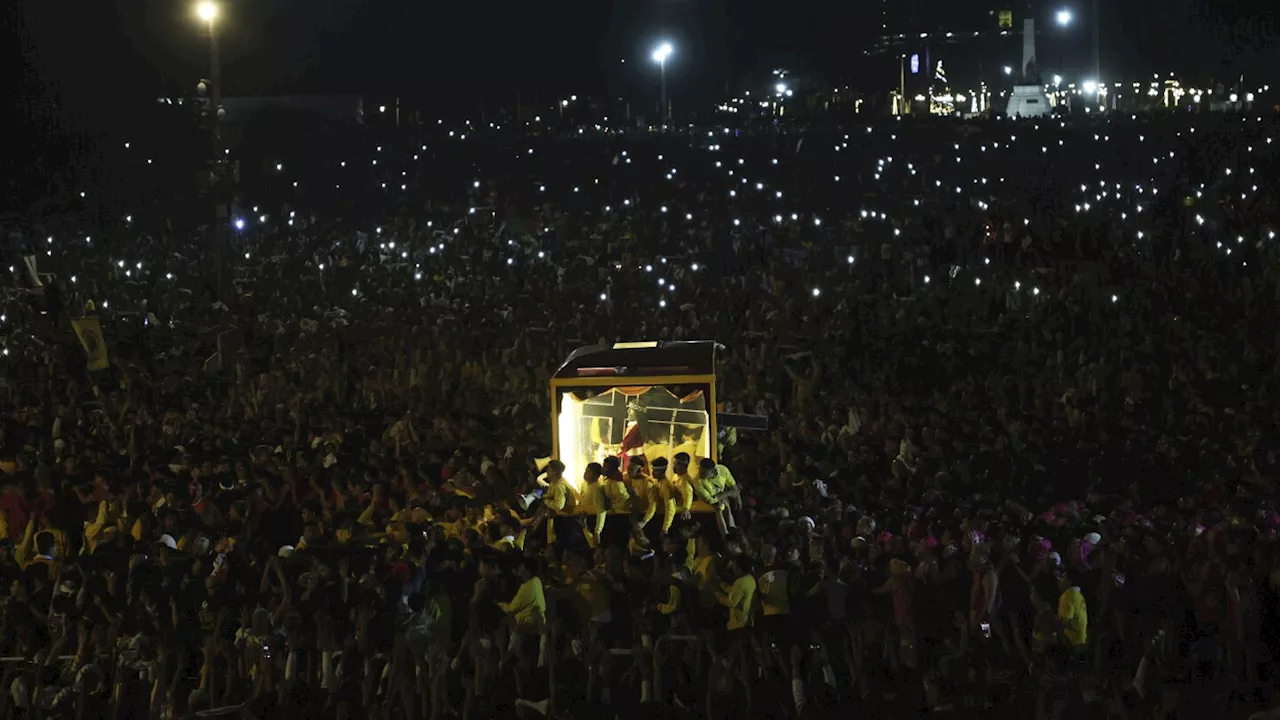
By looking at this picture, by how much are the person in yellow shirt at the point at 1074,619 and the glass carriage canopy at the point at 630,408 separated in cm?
423

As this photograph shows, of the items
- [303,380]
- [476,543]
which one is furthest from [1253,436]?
[303,380]

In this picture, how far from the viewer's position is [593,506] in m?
11.9

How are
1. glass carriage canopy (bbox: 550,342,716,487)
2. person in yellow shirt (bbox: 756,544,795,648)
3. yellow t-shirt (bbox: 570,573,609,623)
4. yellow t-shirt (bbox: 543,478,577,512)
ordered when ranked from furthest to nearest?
glass carriage canopy (bbox: 550,342,716,487), yellow t-shirt (bbox: 543,478,577,512), yellow t-shirt (bbox: 570,573,609,623), person in yellow shirt (bbox: 756,544,795,648)

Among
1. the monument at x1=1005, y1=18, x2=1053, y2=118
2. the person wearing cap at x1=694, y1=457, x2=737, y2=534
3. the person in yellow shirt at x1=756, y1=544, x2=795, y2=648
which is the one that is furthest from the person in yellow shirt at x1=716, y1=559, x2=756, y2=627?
the monument at x1=1005, y1=18, x2=1053, y2=118

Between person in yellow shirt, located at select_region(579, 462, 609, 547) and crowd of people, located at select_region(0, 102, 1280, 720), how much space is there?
0.03 m

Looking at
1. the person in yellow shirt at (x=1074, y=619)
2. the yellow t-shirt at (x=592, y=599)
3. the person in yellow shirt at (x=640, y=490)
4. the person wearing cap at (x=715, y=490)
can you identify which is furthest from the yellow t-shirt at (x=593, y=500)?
the person in yellow shirt at (x=1074, y=619)

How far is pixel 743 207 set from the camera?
34.5m

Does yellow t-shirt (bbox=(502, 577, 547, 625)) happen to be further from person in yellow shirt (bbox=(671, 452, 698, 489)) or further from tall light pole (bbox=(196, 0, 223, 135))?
tall light pole (bbox=(196, 0, 223, 135))

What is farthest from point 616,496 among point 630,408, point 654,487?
point 630,408

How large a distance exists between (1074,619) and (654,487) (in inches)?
148

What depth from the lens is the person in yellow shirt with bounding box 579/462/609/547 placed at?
1180 cm

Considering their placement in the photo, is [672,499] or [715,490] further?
[715,490]

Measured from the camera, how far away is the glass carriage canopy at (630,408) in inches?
506

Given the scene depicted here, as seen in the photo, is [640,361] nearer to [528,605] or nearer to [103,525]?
[528,605]
